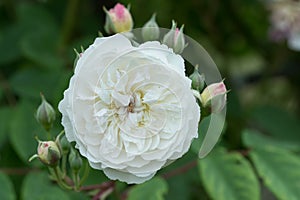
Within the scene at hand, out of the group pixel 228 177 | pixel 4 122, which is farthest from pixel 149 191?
Result: pixel 4 122

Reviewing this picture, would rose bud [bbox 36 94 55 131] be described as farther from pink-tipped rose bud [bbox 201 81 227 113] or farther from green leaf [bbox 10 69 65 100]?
green leaf [bbox 10 69 65 100]

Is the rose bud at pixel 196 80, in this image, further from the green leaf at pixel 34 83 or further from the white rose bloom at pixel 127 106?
the green leaf at pixel 34 83

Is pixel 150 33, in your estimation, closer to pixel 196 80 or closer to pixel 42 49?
pixel 196 80

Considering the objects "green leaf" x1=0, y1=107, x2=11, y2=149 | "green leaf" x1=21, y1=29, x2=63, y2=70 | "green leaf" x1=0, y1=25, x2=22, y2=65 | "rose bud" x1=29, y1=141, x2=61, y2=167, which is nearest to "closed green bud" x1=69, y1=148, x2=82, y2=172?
"rose bud" x1=29, y1=141, x2=61, y2=167

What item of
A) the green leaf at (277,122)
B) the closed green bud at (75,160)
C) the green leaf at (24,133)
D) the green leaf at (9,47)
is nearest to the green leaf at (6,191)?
the green leaf at (24,133)

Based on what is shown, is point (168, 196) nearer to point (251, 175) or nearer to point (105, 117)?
point (251, 175)

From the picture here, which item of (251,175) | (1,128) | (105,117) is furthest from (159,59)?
(1,128)
